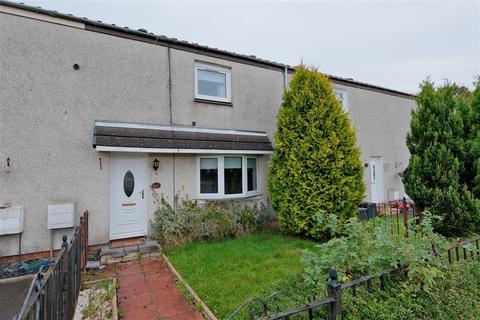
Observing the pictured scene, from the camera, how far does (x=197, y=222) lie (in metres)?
8.04

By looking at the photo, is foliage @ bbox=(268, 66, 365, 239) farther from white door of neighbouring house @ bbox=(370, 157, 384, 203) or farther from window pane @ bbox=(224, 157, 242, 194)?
white door of neighbouring house @ bbox=(370, 157, 384, 203)

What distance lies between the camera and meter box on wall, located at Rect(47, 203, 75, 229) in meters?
6.77

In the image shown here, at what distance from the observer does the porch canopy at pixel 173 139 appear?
24.0 feet

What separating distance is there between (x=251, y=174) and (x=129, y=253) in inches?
209

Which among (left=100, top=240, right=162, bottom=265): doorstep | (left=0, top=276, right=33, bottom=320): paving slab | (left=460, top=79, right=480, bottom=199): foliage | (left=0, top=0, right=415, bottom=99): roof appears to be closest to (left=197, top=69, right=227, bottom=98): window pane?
(left=0, top=0, right=415, bottom=99): roof

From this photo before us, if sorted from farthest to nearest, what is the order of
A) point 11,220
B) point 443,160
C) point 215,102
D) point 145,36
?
point 215,102
point 145,36
point 443,160
point 11,220

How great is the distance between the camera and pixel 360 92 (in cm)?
1360

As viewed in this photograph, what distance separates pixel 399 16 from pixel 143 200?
12.9 m

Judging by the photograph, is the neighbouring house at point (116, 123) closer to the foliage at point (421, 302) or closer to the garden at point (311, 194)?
the garden at point (311, 194)

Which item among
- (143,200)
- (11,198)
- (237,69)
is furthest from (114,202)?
(237,69)

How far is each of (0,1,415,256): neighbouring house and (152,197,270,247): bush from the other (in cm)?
41

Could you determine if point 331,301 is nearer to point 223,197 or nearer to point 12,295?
point 12,295

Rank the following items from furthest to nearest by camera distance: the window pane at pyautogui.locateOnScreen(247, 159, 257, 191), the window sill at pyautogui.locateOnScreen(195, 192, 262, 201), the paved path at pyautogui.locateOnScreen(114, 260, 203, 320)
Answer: the window pane at pyautogui.locateOnScreen(247, 159, 257, 191) → the window sill at pyautogui.locateOnScreen(195, 192, 262, 201) → the paved path at pyautogui.locateOnScreen(114, 260, 203, 320)

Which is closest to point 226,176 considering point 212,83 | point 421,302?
point 212,83
